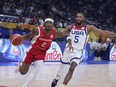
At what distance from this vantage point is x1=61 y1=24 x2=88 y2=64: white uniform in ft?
32.0

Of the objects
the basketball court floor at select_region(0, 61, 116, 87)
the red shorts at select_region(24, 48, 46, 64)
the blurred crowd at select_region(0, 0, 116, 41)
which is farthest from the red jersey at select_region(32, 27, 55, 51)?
the blurred crowd at select_region(0, 0, 116, 41)

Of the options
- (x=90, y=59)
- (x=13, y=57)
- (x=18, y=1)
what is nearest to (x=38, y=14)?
(x=18, y=1)

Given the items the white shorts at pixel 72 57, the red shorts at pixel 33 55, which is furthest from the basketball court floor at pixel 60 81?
the red shorts at pixel 33 55

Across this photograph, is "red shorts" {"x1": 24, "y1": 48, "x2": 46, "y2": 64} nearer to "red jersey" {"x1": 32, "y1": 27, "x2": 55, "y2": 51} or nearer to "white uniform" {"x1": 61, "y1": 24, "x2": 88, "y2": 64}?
"red jersey" {"x1": 32, "y1": 27, "x2": 55, "y2": 51}

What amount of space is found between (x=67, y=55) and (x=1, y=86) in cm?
195

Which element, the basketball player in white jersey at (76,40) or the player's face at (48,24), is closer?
the player's face at (48,24)

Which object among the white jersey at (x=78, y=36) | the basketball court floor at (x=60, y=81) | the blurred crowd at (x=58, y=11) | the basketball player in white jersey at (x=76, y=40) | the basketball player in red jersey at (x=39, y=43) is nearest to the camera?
the basketball player in red jersey at (x=39, y=43)

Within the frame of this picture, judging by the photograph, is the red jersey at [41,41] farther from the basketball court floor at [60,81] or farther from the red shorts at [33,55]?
the basketball court floor at [60,81]

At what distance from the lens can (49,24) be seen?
8.93 meters

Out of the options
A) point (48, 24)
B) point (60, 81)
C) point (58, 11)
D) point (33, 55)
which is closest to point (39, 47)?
point (33, 55)

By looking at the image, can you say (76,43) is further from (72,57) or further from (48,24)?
(48,24)

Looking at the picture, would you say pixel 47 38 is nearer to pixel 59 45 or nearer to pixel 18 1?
pixel 59 45

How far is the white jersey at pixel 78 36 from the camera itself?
384 inches

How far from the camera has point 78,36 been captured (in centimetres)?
984
